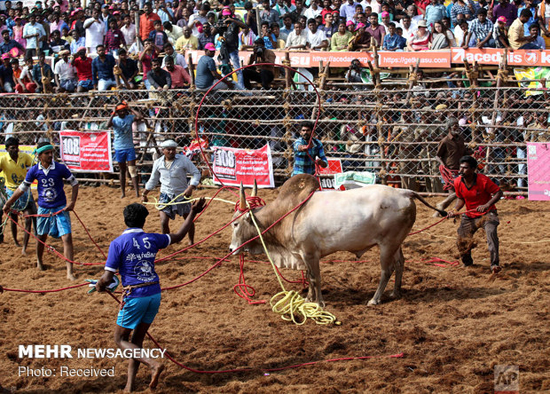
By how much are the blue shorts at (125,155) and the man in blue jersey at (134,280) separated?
8231 millimetres

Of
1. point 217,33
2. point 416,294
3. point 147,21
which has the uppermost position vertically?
point 147,21

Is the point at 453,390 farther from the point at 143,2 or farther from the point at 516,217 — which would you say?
the point at 143,2

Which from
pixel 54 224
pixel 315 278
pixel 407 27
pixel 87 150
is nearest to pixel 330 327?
pixel 315 278

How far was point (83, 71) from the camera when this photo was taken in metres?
16.6

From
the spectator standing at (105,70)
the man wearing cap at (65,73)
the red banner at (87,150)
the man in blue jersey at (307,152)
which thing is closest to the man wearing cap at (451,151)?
the man in blue jersey at (307,152)

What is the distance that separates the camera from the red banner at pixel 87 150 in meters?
14.7

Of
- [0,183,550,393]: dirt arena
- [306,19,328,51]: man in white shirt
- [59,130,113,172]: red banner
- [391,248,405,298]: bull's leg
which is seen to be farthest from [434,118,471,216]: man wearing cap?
[59,130,113,172]: red banner

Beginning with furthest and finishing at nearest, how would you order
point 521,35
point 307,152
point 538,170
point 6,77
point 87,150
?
1. point 6,77
2. point 87,150
3. point 521,35
4. point 538,170
5. point 307,152

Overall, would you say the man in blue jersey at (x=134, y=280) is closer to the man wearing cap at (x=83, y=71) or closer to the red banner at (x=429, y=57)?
the red banner at (x=429, y=57)

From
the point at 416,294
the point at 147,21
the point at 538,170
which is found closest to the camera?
the point at 416,294

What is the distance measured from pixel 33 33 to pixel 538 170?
15.2 meters

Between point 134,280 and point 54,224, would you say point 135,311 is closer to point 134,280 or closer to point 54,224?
point 134,280

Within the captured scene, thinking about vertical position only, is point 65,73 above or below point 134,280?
above

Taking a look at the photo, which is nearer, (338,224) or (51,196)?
(338,224)
